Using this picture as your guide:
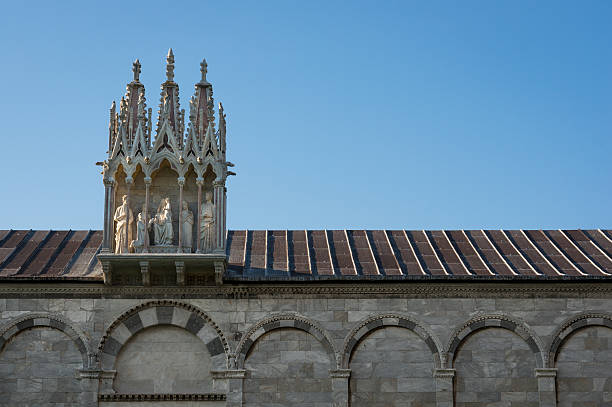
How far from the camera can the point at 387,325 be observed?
23.8m

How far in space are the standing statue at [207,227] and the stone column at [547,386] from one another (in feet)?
26.4

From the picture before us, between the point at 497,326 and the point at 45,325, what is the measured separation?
10.4m

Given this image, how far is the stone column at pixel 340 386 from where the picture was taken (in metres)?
23.2

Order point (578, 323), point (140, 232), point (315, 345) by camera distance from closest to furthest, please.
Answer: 1. point (315, 345)
2. point (578, 323)
3. point (140, 232)

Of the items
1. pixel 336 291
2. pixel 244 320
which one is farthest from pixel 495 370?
pixel 244 320

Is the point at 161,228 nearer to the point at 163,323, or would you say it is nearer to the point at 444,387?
the point at 163,323

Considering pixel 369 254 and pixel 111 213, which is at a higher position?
pixel 111 213

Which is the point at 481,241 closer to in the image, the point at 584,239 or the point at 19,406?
the point at 584,239

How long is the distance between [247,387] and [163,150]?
5.92m

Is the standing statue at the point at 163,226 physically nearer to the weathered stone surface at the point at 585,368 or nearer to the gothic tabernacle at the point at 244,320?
the gothic tabernacle at the point at 244,320

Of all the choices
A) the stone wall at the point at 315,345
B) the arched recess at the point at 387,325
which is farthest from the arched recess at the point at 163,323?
the arched recess at the point at 387,325

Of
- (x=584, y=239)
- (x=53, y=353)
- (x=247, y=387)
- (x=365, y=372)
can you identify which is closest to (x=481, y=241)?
(x=584, y=239)

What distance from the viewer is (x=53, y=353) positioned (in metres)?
23.4

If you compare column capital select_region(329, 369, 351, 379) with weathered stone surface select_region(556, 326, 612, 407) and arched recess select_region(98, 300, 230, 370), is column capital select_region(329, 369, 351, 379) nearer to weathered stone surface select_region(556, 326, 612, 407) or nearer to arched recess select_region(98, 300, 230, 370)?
arched recess select_region(98, 300, 230, 370)
